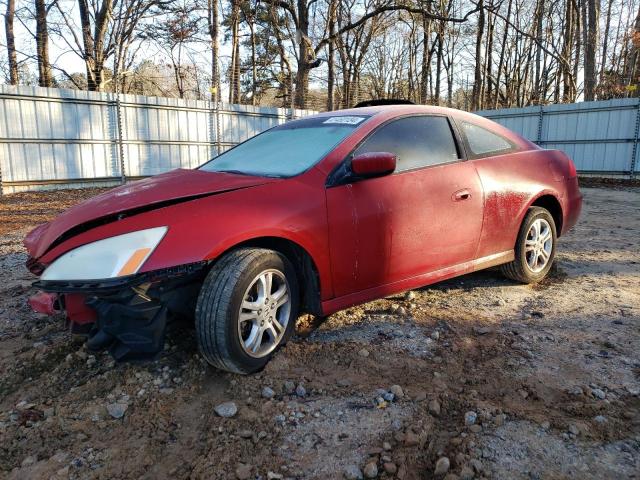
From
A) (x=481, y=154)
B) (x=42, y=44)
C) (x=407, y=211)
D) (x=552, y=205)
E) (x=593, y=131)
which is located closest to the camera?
(x=407, y=211)

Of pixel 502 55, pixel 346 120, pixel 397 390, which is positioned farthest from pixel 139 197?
pixel 502 55

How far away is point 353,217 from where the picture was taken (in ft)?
9.50

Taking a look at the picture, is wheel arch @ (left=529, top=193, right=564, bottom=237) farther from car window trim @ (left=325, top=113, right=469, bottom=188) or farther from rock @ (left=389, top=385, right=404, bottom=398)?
rock @ (left=389, top=385, right=404, bottom=398)

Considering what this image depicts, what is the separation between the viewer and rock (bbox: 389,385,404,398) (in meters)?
2.37

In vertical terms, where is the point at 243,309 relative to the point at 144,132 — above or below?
below

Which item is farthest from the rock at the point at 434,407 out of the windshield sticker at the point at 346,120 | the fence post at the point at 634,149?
the fence post at the point at 634,149

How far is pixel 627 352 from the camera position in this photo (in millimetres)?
2830

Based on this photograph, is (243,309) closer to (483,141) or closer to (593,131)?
(483,141)

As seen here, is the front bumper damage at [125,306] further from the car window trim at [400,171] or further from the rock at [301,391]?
the car window trim at [400,171]

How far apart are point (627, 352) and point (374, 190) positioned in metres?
1.75

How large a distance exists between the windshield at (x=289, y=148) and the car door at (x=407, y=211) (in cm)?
23

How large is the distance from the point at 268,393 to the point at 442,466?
2.99 feet

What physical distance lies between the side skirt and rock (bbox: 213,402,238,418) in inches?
31.7

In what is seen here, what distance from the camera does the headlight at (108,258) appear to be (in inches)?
88.3
